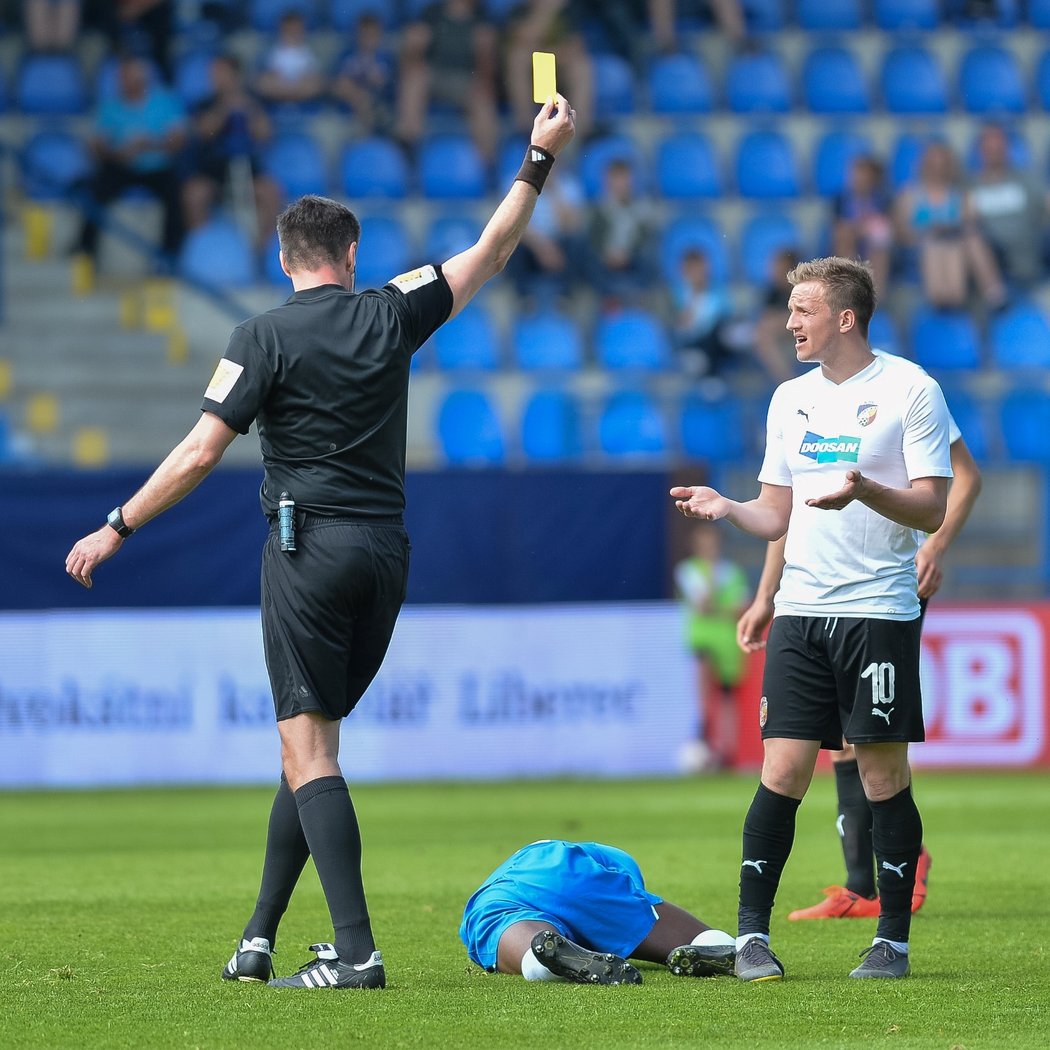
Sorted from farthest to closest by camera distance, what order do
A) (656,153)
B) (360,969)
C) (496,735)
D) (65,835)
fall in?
1. (656,153)
2. (496,735)
3. (65,835)
4. (360,969)

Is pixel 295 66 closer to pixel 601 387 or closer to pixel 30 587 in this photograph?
pixel 601 387

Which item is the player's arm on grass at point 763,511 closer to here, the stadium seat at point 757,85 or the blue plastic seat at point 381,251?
the blue plastic seat at point 381,251

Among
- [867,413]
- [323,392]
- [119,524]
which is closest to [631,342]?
[867,413]

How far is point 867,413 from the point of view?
5.94m

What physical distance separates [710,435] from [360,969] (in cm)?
1143

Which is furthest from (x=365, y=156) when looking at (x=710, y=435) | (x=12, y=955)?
(x=12, y=955)

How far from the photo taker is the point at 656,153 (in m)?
20.7

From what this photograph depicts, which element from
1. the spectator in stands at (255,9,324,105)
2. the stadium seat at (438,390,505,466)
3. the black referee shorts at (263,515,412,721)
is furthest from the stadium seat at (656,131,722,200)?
the black referee shorts at (263,515,412,721)

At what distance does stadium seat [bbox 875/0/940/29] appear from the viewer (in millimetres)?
21875

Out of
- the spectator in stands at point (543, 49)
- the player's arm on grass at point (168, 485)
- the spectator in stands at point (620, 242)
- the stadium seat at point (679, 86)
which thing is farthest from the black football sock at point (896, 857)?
the stadium seat at point (679, 86)

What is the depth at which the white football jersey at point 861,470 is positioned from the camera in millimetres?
5898

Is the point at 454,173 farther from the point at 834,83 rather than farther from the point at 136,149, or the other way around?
the point at 834,83

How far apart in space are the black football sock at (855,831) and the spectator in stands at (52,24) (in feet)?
48.6

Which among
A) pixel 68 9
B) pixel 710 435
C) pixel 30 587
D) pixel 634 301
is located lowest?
pixel 30 587
